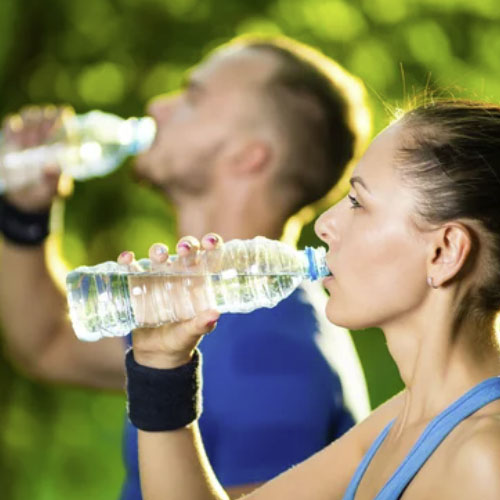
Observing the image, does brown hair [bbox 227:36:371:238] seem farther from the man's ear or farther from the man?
the man's ear

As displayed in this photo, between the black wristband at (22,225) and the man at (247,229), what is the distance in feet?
0.06

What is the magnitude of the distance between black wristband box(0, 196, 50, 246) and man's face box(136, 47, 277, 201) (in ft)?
1.06

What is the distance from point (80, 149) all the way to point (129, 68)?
168 centimetres

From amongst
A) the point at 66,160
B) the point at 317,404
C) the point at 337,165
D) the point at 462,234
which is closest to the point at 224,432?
the point at 317,404

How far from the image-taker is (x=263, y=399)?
2.40 metres

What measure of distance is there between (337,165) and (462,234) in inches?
46.1

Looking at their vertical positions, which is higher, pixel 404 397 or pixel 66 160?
pixel 404 397

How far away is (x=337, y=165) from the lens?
2805mm

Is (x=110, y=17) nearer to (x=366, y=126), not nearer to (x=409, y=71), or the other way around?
(x=409, y=71)

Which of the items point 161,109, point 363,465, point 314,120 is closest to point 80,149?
point 161,109

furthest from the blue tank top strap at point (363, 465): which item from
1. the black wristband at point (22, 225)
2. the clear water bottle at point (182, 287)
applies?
the black wristband at point (22, 225)

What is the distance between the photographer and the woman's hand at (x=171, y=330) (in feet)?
5.94

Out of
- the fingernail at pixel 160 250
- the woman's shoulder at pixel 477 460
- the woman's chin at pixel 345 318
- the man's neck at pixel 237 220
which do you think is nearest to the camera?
the woman's shoulder at pixel 477 460

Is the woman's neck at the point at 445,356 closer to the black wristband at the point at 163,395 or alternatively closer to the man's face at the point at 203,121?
the black wristband at the point at 163,395
